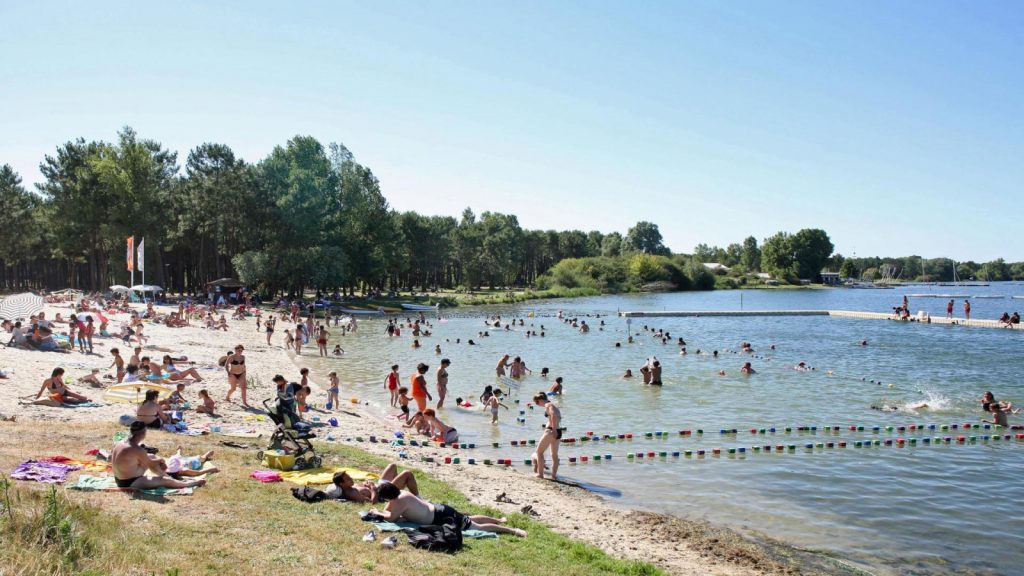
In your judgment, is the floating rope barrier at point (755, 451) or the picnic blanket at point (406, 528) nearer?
the picnic blanket at point (406, 528)

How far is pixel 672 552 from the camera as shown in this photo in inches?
357

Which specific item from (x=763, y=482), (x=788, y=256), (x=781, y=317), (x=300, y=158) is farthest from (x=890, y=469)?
(x=788, y=256)

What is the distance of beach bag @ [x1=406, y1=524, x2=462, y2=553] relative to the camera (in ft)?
24.7

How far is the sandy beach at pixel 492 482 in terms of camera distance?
902 cm

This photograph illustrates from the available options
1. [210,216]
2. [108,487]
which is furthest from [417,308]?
[108,487]

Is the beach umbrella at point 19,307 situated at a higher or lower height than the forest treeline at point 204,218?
lower

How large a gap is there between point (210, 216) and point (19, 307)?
3662 cm

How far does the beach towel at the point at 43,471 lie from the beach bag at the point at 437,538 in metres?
4.57

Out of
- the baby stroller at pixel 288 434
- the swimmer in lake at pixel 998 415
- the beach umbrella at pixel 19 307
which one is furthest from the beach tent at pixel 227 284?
the swimmer in lake at pixel 998 415

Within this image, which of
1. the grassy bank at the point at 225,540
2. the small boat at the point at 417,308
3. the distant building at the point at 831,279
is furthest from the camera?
the distant building at the point at 831,279

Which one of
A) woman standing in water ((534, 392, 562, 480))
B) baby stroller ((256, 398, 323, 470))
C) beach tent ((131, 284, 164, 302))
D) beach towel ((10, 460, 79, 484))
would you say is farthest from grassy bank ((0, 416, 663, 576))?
beach tent ((131, 284, 164, 302))

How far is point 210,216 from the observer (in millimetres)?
57250

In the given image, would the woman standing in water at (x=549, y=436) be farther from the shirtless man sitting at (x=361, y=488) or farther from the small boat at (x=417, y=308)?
the small boat at (x=417, y=308)

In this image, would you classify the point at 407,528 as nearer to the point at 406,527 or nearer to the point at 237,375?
the point at 406,527
